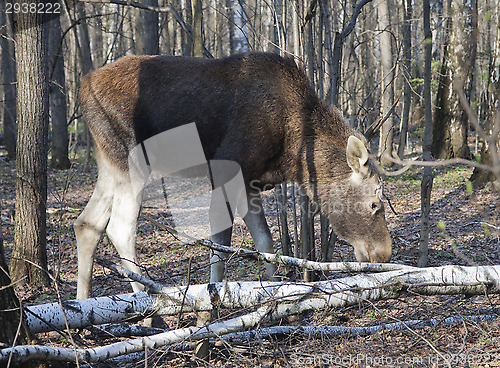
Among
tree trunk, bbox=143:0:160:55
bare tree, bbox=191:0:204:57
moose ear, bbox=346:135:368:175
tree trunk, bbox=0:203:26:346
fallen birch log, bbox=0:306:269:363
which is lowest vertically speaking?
fallen birch log, bbox=0:306:269:363

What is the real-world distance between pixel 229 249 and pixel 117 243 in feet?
6.98

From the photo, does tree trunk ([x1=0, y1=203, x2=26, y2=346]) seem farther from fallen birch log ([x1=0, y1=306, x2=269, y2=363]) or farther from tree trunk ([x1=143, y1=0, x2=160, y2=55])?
tree trunk ([x1=143, y1=0, x2=160, y2=55])

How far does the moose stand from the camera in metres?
5.06

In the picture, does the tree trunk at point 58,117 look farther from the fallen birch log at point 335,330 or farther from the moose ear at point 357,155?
the fallen birch log at point 335,330

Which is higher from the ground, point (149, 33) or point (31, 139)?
point (149, 33)

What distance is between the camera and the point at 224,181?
4980 mm

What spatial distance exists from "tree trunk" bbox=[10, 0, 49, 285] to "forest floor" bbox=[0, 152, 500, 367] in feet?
1.01

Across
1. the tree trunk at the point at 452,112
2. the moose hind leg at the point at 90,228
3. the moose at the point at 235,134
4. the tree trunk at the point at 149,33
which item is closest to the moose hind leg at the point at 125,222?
the moose at the point at 235,134

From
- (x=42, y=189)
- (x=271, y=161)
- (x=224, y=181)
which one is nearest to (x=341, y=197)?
(x=271, y=161)

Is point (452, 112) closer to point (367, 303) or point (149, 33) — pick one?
point (149, 33)

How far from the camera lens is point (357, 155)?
5.00 metres

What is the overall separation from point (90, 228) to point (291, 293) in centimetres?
286

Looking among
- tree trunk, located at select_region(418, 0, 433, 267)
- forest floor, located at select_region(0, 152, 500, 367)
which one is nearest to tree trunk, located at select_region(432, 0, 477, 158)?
forest floor, located at select_region(0, 152, 500, 367)

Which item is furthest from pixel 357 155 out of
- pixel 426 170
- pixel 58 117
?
pixel 58 117
